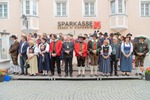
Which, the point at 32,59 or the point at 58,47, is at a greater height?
the point at 58,47

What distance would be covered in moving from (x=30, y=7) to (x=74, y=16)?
12.1 ft

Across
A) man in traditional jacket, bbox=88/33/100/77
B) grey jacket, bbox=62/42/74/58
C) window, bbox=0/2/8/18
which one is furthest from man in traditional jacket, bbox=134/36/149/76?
window, bbox=0/2/8/18

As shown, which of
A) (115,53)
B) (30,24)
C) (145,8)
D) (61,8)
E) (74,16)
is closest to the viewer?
(115,53)

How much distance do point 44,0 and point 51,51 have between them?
39.9 ft

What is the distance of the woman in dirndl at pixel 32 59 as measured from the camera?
13.5 meters

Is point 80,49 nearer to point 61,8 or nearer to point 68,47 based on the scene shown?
point 68,47

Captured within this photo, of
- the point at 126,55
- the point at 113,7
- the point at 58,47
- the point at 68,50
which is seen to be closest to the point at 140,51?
the point at 126,55

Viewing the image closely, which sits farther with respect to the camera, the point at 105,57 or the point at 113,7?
the point at 113,7

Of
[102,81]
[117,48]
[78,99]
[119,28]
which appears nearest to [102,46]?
[117,48]

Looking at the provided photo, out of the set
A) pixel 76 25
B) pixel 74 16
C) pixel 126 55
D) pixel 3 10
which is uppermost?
pixel 3 10

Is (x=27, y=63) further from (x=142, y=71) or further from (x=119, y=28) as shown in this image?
(x=119, y=28)

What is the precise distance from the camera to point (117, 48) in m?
13.4

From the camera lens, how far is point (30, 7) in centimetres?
2412

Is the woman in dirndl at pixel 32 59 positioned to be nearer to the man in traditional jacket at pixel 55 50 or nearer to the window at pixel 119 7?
the man in traditional jacket at pixel 55 50
